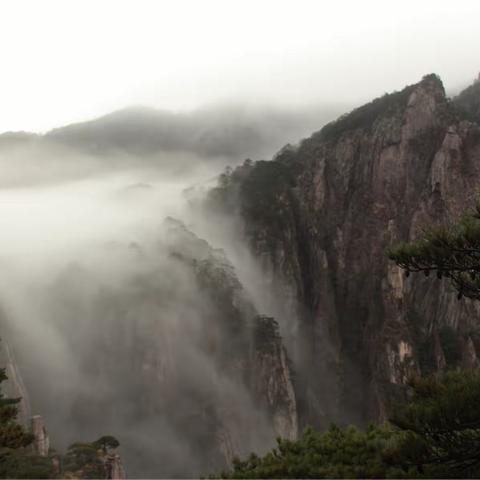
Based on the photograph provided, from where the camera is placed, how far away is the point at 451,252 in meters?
16.2

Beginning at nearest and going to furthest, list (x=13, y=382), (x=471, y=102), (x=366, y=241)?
(x=13, y=382) → (x=366, y=241) → (x=471, y=102)

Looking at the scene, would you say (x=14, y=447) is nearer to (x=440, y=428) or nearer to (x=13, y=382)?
(x=440, y=428)

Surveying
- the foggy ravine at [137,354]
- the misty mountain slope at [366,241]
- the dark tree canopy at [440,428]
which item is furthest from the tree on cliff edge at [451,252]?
the misty mountain slope at [366,241]

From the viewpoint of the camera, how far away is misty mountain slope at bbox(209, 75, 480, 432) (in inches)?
5010

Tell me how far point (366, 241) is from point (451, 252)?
127 meters

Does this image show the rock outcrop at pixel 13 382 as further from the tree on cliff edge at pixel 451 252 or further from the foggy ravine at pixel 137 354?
the tree on cliff edge at pixel 451 252

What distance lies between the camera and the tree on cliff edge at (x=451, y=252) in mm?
15539

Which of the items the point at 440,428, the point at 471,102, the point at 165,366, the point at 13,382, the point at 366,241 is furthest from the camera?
the point at 471,102

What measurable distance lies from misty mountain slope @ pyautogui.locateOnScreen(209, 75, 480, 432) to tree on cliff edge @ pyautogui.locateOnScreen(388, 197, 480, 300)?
108152mm

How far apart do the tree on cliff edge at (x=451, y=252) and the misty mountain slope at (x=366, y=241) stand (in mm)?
108152

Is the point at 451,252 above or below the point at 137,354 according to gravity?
above

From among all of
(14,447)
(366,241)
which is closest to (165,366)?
(366,241)

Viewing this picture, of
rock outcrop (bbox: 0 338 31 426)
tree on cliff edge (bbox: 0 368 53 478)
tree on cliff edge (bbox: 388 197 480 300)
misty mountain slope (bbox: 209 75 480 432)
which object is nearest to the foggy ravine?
rock outcrop (bbox: 0 338 31 426)

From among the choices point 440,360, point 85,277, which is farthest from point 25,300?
point 440,360
